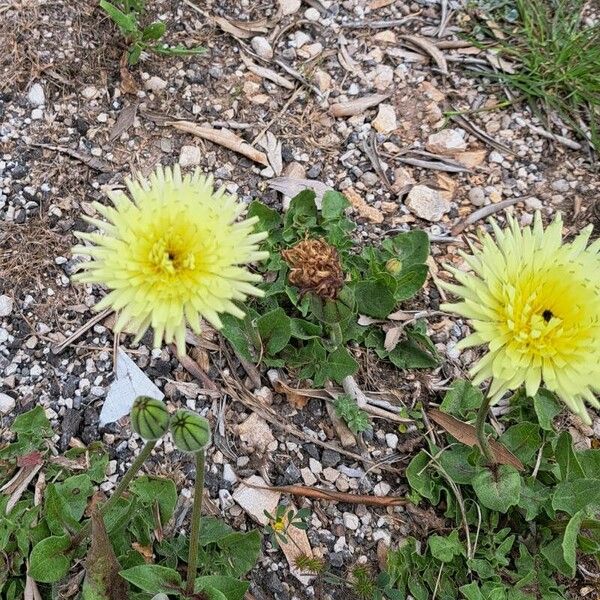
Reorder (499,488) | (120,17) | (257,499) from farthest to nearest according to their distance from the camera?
(120,17) < (257,499) < (499,488)

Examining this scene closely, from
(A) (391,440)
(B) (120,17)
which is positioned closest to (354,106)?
(B) (120,17)

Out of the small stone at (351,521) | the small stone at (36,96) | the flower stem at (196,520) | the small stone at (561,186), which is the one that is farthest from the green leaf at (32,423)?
the small stone at (561,186)

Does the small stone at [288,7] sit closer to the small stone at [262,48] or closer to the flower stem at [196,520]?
the small stone at [262,48]

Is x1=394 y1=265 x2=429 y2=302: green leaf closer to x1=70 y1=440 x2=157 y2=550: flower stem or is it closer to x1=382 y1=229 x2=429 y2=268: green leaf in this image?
x1=382 y1=229 x2=429 y2=268: green leaf

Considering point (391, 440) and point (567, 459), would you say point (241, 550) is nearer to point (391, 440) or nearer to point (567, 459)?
point (391, 440)

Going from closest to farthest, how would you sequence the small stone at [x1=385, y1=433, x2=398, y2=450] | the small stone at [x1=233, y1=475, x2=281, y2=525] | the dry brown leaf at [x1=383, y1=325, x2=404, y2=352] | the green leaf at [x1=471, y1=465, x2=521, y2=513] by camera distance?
the green leaf at [x1=471, y1=465, x2=521, y2=513]
the small stone at [x1=233, y1=475, x2=281, y2=525]
the small stone at [x1=385, y1=433, x2=398, y2=450]
the dry brown leaf at [x1=383, y1=325, x2=404, y2=352]

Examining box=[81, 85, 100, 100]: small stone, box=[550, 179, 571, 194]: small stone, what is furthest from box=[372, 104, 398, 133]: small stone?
box=[81, 85, 100, 100]: small stone
